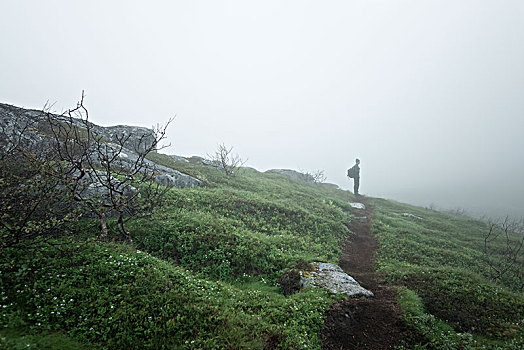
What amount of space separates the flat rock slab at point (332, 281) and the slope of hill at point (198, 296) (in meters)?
0.83

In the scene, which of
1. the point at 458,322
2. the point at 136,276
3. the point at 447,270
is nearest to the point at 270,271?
the point at 136,276

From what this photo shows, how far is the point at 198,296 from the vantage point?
7.86 m

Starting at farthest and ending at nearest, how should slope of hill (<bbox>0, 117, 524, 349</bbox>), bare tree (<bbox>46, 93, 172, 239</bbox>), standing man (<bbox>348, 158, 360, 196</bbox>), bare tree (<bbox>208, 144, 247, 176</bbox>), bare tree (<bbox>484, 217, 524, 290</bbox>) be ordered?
standing man (<bbox>348, 158, 360, 196</bbox>) → bare tree (<bbox>208, 144, 247, 176</bbox>) → bare tree (<bbox>484, 217, 524, 290</bbox>) → bare tree (<bbox>46, 93, 172, 239</bbox>) → slope of hill (<bbox>0, 117, 524, 349</bbox>)

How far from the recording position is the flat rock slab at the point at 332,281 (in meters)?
9.85

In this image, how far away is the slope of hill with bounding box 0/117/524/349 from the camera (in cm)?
606

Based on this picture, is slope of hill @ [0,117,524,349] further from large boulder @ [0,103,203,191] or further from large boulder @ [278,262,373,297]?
large boulder @ [0,103,203,191]

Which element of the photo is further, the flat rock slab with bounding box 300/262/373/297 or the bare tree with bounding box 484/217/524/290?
the bare tree with bounding box 484/217/524/290

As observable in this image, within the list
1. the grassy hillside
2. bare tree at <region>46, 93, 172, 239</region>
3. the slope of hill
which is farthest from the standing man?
bare tree at <region>46, 93, 172, 239</region>

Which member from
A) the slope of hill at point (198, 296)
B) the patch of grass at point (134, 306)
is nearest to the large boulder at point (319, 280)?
the slope of hill at point (198, 296)

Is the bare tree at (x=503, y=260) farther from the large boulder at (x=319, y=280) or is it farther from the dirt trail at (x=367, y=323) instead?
the large boulder at (x=319, y=280)

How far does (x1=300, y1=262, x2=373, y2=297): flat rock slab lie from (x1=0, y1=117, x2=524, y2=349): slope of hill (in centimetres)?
83

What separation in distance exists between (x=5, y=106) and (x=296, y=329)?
90.5 feet

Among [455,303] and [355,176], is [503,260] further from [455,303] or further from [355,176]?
[355,176]

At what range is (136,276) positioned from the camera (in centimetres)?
784
